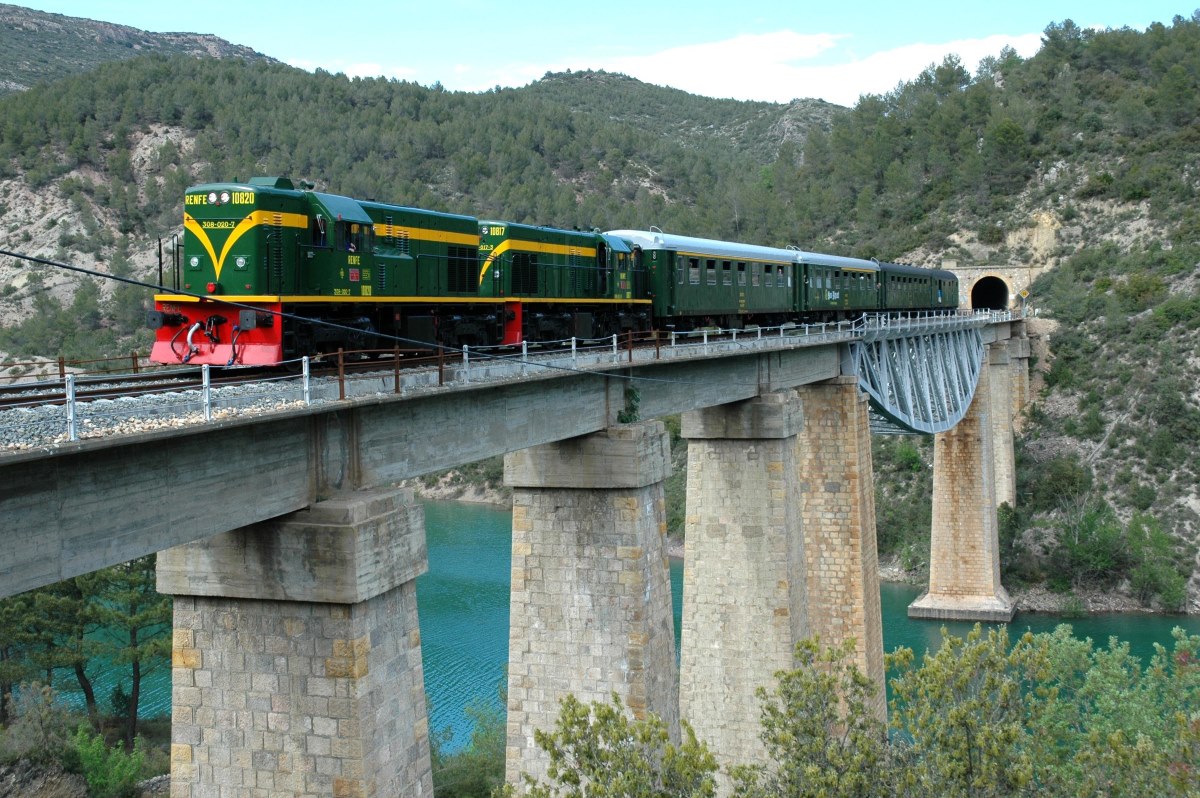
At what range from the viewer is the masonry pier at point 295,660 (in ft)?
35.9

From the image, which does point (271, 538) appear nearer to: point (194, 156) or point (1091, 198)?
point (1091, 198)

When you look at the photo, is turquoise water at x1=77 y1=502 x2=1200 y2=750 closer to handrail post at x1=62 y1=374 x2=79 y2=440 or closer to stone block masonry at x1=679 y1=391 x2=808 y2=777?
stone block masonry at x1=679 y1=391 x2=808 y2=777

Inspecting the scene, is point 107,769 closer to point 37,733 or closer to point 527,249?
point 37,733

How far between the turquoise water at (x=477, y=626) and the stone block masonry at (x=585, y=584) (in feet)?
41.3

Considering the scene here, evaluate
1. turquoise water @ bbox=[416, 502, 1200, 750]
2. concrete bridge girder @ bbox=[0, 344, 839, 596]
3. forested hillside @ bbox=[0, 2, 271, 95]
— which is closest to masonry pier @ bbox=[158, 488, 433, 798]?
concrete bridge girder @ bbox=[0, 344, 839, 596]

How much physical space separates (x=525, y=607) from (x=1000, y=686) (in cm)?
722

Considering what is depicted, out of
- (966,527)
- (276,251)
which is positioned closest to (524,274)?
(276,251)

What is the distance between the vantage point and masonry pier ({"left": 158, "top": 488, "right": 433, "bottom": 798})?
10.9 metres

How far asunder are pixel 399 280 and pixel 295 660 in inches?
287

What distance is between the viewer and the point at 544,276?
22156 millimetres

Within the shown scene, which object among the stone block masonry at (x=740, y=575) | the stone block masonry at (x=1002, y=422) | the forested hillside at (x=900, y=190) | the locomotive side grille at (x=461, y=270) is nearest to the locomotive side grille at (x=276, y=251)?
the locomotive side grille at (x=461, y=270)

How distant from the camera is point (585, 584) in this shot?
58.1ft

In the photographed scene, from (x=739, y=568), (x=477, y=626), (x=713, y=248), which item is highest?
(x=713, y=248)

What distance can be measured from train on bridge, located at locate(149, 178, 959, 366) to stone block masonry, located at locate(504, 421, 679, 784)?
283 cm
